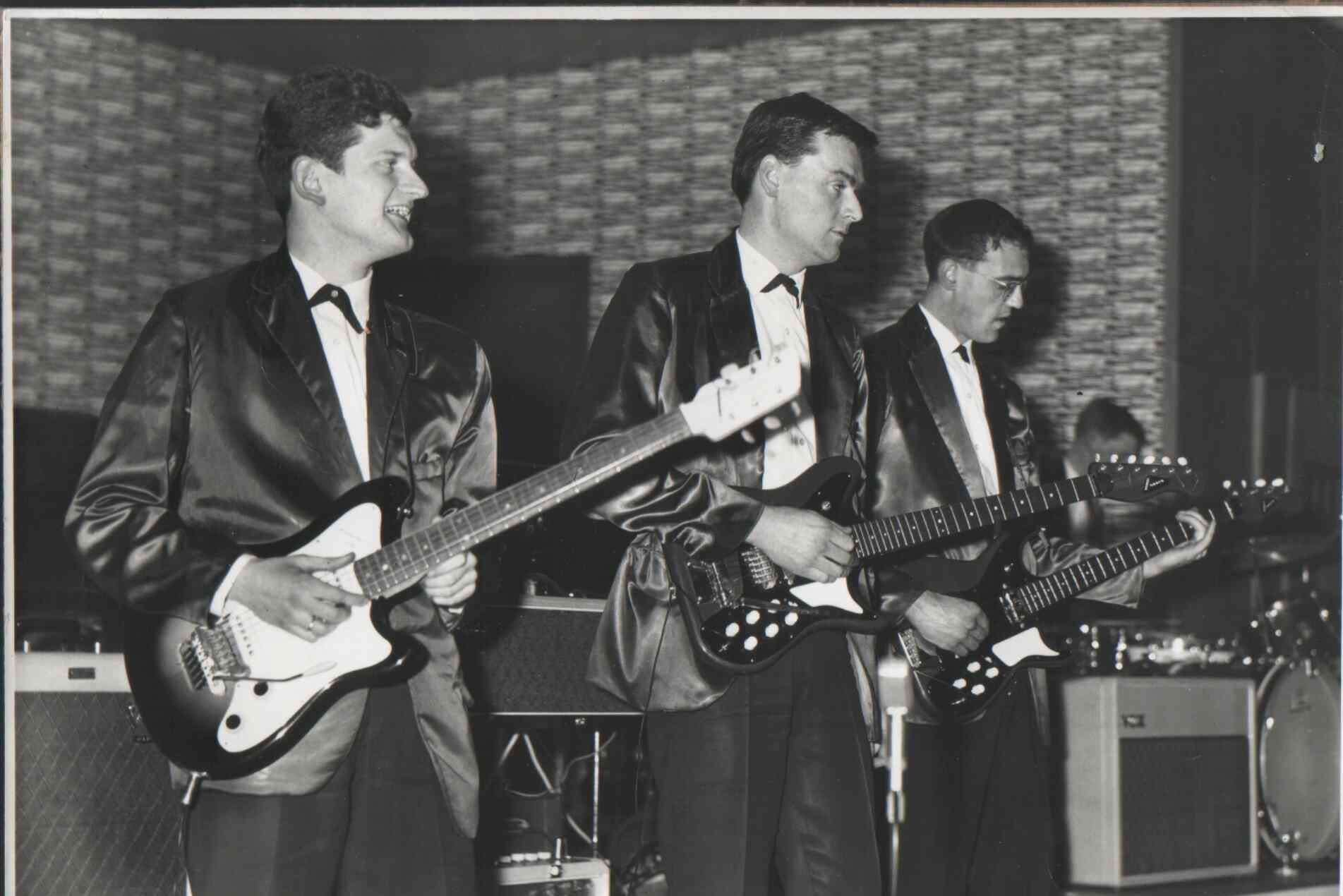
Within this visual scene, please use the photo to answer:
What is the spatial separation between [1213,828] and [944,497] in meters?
2.17

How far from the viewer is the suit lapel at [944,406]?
3.58 m

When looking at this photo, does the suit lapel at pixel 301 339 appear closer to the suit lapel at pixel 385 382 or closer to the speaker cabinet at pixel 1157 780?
the suit lapel at pixel 385 382

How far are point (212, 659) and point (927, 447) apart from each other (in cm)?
191

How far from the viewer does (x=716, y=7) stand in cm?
303

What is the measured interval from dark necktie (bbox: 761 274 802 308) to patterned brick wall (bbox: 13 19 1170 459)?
3.37 m

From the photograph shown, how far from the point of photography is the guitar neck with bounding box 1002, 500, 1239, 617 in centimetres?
361

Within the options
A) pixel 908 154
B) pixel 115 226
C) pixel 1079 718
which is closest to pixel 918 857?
pixel 1079 718

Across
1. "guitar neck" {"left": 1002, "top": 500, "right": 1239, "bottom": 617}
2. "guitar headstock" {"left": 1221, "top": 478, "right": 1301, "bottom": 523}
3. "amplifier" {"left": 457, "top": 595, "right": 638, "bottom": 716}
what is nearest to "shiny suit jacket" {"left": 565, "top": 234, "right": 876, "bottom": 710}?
"guitar neck" {"left": 1002, "top": 500, "right": 1239, "bottom": 617}

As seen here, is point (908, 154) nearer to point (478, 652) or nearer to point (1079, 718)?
point (1079, 718)

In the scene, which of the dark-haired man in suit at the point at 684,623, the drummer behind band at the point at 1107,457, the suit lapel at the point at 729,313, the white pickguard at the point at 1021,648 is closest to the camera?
the dark-haired man in suit at the point at 684,623

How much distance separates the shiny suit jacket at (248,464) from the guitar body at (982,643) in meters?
1.33

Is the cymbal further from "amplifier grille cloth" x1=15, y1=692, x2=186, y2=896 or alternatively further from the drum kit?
"amplifier grille cloth" x1=15, y1=692, x2=186, y2=896

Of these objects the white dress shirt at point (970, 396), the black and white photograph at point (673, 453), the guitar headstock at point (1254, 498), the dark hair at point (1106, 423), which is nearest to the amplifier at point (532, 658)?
the black and white photograph at point (673, 453)

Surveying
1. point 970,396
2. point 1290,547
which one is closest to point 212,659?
point 970,396
